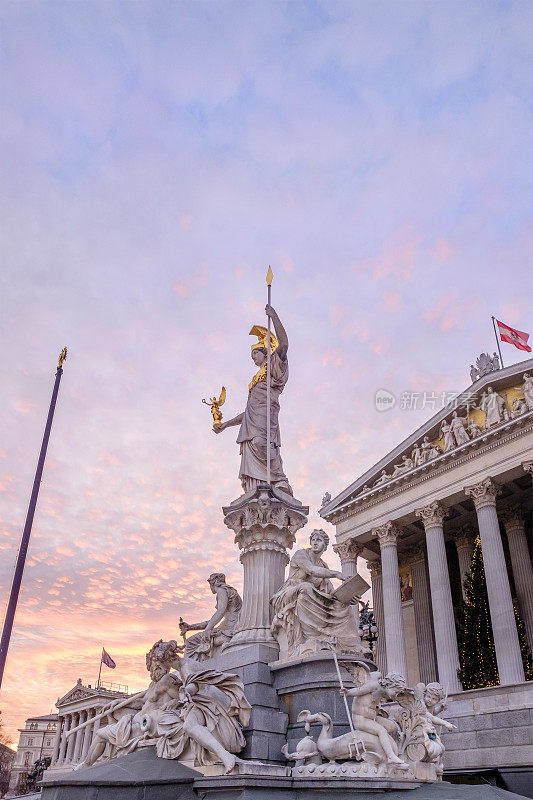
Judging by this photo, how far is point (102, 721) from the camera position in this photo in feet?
34.1

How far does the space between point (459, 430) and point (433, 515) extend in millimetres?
4660

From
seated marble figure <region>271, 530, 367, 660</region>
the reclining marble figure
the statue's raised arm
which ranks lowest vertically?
the reclining marble figure

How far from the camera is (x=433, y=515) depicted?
3081cm

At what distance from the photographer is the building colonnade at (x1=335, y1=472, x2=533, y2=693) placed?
25844mm

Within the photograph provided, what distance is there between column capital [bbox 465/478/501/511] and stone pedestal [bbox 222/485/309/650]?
773 inches

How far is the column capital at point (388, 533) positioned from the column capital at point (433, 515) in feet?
7.65

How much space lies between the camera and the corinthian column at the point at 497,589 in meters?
24.6

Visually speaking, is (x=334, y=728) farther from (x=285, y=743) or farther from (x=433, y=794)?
(x=433, y=794)

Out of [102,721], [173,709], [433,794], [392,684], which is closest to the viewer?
[433,794]

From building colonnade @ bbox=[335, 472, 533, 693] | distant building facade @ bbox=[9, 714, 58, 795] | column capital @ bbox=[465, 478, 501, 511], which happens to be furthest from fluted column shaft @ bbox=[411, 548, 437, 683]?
distant building facade @ bbox=[9, 714, 58, 795]

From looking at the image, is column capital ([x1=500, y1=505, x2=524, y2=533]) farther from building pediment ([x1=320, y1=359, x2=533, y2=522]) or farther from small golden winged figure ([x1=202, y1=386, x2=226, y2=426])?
small golden winged figure ([x1=202, y1=386, x2=226, y2=426])

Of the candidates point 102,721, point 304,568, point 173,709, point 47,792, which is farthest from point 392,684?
point 102,721

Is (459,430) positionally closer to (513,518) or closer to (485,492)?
(485,492)

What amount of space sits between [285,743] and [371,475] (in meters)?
27.3
